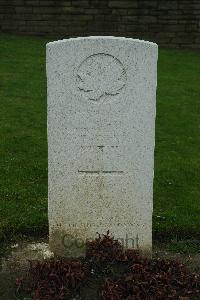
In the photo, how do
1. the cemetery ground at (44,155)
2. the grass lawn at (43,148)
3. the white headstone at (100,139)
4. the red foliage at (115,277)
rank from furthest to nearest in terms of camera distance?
the grass lawn at (43,148) < the cemetery ground at (44,155) < the white headstone at (100,139) < the red foliage at (115,277)

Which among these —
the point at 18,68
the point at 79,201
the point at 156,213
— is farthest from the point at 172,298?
the point at 18,68

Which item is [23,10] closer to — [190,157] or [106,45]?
[190,157]

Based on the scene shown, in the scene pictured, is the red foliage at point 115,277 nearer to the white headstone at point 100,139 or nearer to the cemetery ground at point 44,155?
the white headstone at point 100,139

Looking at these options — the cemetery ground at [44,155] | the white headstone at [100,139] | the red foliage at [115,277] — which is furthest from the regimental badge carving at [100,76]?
the cemetery ground at [44,155]

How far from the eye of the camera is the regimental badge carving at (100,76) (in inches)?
146

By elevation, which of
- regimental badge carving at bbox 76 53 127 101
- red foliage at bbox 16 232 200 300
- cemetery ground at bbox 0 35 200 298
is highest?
regimental badge carving at bbox 76 53 127 101

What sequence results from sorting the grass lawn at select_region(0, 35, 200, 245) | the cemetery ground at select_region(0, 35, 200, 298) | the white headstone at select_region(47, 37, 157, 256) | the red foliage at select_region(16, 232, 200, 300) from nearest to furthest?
the red foliage at select_region(16, 232, 200, 300), the white headstone at select_region(47, 37, 157, 256), the cemetery ground at select_region(0, 35, 200, 298), the grass lawn at select_region(0, 35, 200, 245)

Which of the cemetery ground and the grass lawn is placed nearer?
the cemetery ground

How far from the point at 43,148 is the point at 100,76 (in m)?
2.92

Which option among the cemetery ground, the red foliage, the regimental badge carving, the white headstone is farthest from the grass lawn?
the regimental badge carving

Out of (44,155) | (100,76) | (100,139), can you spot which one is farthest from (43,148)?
(100,76)

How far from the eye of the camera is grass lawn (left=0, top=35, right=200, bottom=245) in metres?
4.80

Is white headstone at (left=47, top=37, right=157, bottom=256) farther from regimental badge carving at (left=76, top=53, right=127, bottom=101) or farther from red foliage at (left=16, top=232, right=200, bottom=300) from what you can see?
red foliage at (left=16, top=232, right=200, bottom=300)

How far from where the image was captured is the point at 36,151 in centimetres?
643
